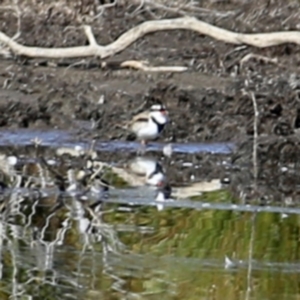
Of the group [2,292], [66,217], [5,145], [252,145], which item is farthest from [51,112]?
[2,292]

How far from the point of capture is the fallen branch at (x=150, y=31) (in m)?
12.9

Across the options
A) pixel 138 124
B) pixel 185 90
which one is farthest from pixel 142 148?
pixel 185 90

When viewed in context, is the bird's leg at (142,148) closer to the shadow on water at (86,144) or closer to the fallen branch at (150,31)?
the shadow on water at (86,144)

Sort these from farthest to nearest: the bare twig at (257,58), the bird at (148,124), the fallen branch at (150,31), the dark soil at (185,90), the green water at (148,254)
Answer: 1. the bare twig at (257,58)
2. the fallen branch at (150,31)
3. the bird at (148,124)
4. the dark soil at (185,90)
5. the green water at (148,254)

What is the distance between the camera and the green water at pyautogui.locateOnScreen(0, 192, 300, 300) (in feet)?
23.4

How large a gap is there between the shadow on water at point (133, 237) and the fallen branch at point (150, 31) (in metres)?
2.65

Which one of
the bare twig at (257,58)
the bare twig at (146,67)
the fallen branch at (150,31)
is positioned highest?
the fallen branch at (150,31)

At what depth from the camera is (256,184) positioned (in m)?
10.1

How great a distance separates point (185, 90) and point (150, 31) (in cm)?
96

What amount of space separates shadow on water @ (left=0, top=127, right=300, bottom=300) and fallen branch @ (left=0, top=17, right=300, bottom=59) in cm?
265

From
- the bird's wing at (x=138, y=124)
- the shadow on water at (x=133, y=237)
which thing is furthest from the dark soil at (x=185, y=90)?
the shadow on water at (x=133, y=237)

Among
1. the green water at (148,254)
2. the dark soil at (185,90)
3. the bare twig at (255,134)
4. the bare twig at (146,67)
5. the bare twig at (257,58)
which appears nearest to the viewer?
the green water at (148,254)

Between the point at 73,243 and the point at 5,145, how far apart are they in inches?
138

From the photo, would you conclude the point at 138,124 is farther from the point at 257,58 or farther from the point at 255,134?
the point at 257,58
